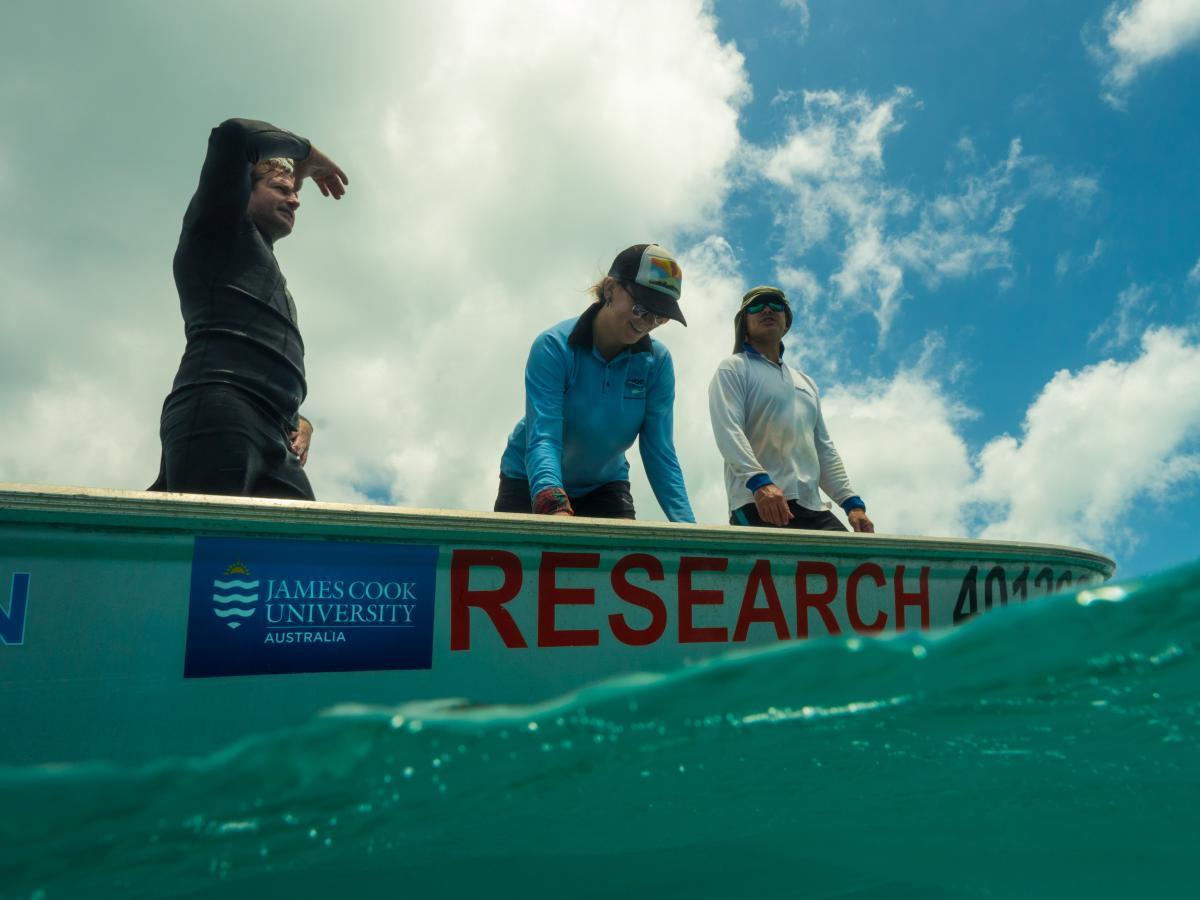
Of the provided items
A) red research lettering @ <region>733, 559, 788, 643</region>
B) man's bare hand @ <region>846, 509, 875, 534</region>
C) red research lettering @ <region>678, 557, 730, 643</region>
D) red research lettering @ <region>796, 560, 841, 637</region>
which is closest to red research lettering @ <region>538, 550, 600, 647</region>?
red research lettering @ <region>678, 557, 730, 643</region>

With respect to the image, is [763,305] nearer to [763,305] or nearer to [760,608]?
[763,305]

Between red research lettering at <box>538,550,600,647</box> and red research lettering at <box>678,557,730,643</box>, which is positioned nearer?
red research lettering at <box>538,550,600,647</box>

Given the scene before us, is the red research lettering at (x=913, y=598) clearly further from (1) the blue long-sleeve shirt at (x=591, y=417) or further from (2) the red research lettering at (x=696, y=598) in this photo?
(1) the blue long-sleeve shirt at (x=591, y=417)

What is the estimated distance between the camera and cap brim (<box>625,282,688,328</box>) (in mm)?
2773

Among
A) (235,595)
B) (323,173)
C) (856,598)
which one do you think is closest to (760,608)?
(856,598)

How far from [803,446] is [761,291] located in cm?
82

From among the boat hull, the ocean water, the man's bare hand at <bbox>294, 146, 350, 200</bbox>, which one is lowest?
the ocean water

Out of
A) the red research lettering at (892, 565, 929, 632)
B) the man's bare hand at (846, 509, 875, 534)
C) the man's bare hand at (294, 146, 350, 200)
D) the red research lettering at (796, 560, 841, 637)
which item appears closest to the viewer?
the red research lettering at (796, 560, 841, 637)

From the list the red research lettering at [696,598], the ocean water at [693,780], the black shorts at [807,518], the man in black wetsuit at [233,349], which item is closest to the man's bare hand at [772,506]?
the black shorts at [807,518]

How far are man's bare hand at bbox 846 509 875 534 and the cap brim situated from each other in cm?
156

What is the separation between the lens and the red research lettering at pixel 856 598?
2.56 meters

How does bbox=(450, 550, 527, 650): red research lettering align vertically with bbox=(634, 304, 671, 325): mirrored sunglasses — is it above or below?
below

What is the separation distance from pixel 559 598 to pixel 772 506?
1.25 m

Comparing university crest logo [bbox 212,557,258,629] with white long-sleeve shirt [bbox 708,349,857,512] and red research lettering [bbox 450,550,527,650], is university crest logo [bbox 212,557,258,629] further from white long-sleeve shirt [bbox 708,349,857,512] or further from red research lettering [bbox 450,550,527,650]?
white long-sleeve shirt [bbox 708,349,857,512]
